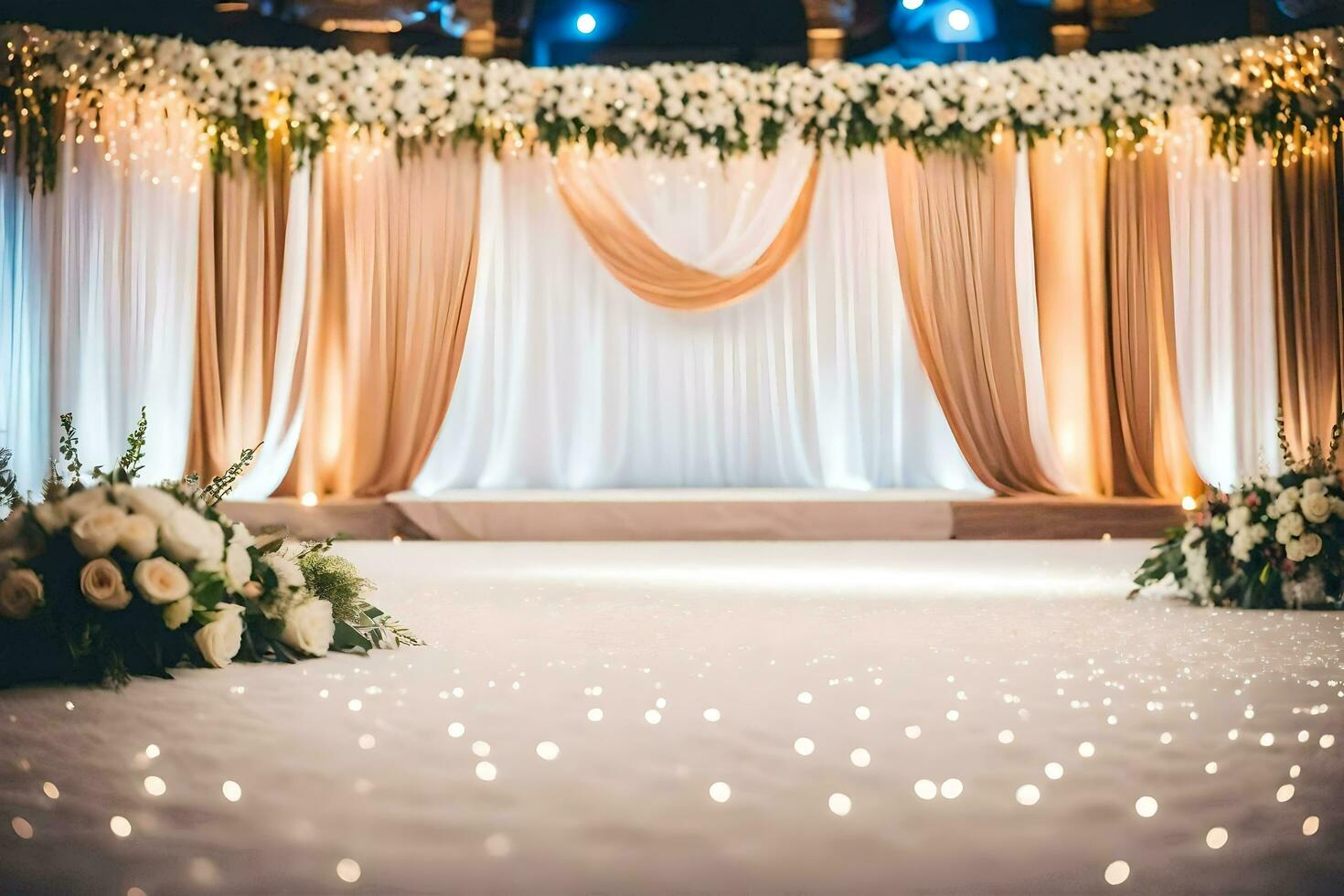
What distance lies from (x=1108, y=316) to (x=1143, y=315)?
221mm

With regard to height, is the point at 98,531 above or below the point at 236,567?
above

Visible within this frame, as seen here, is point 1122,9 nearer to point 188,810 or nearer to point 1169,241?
point 1169,241

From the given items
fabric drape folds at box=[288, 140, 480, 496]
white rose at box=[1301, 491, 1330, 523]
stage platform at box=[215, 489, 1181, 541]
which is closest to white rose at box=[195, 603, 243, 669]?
white rose at box=[1301, 491, 1330, 523]

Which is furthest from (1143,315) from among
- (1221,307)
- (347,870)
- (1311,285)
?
(347,870)

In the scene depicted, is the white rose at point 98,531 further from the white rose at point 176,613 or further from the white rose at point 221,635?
the white rose at point 221,635

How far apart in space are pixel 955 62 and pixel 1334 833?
22.7 feet

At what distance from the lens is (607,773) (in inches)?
79.0

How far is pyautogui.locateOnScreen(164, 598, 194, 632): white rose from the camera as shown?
272 centimetres

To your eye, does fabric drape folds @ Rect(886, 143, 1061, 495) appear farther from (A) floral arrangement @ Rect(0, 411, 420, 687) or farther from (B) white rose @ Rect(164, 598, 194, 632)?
(B) white rose @ Rect(164, 598, 194, 632)

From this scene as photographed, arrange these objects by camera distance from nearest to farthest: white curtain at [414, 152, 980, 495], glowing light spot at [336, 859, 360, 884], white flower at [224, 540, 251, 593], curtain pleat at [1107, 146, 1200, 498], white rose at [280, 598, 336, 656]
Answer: glowing light spot at [336, 859, 360, 884], white flower at [224, 540, 251, 593], white rose at [280, 598, 336, 656], curtain pleat at [1107, 146, 1200, 498], white curtain at [414, 152, 980, 495]

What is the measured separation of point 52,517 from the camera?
2.69 meters

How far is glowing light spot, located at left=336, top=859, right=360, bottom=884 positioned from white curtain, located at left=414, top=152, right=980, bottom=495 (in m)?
6.86

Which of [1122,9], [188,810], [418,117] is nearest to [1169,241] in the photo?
[1122,9]

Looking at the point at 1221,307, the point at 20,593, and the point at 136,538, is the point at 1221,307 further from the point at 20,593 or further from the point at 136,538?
the point at 20,593
